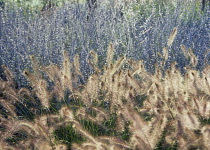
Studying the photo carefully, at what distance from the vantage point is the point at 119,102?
8.04 feet

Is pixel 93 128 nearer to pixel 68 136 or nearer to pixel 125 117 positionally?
pixel 68 136

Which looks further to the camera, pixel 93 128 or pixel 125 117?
pixel 93 128

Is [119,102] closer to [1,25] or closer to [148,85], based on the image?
→ [148,85]

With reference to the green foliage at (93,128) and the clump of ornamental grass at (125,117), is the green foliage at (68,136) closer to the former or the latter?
the clump of ornamental grass at (125,117)

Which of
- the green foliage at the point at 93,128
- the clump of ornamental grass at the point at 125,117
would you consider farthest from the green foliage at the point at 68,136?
the green foliage at the point at 93,128

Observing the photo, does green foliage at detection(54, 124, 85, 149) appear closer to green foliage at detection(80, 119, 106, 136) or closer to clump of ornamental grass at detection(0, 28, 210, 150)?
clump of ornamental grass at detection(0, 28, 210, 150)

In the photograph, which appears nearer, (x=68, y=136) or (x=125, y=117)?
(x=125, y=117)

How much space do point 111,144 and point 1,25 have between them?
3.91 metres

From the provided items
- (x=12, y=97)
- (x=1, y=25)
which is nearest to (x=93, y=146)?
(x=12, y=97)

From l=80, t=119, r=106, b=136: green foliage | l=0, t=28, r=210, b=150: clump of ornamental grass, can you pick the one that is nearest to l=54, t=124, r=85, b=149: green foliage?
l=0, t=28, r=210, b=150: clump of ornamental grass

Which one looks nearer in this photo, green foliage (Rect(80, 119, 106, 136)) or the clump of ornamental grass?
the clump of ornamental grass

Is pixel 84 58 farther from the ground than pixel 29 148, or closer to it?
farther from the ground

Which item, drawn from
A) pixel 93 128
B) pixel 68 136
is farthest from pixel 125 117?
pixel 68 136

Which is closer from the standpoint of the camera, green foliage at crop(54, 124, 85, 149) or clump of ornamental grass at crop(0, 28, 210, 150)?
clump of ornamental grass at crop(0, 28, 210, 150)
